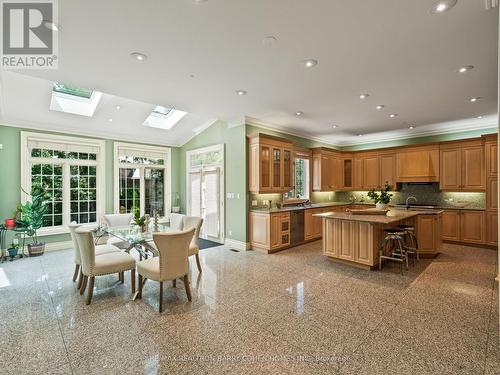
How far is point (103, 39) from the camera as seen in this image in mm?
2605

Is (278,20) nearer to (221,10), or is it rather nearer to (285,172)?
(221,10)

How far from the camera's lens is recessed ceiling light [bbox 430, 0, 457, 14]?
2.09 meters

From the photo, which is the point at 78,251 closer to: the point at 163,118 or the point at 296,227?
the point at 296,227

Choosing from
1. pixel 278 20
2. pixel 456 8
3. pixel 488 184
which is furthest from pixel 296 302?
pixel 488 184

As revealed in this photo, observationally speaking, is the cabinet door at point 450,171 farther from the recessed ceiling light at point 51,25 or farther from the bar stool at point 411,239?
the recessed ceiling light at point 51,25

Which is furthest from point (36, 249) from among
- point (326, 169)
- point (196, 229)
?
point (326, 169)

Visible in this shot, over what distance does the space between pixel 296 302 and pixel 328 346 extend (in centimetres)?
86

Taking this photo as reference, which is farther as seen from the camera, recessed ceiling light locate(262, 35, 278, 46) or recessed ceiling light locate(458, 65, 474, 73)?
recessed ceiling light locate(458, 65, 474, 73)

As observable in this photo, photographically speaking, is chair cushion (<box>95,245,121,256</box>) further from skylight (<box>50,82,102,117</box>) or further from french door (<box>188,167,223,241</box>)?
skylight (<box>50,82,102,117</box>)

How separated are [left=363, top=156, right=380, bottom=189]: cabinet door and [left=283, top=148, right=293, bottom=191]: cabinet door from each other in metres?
2.93

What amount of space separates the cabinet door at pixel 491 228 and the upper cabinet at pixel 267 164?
442cm

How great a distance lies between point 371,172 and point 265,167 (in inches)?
153

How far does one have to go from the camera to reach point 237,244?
5922 mm

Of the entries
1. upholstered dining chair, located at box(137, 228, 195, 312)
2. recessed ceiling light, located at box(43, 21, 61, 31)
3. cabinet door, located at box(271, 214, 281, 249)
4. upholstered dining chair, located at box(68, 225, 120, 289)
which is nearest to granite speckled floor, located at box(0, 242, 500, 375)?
upholstered dining chair, located at box(68, 225, 120, 289)
